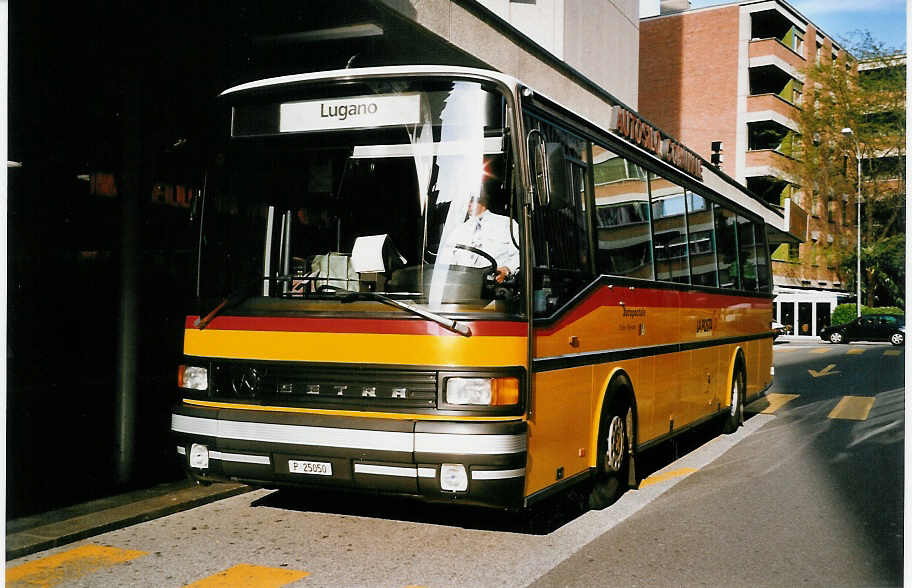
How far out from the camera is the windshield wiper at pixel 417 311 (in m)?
5.57

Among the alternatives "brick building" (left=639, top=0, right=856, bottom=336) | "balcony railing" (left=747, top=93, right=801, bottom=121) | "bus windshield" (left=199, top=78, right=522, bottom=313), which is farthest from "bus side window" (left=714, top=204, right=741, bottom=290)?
"balcony railing" (left=747, top=93, right=801, bottom=121)

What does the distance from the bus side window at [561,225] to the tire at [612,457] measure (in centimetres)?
123

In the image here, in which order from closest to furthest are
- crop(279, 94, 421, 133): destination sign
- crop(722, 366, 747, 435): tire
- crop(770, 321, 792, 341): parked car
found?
crop(279, 94, 421, 133): destination sign
crop(722, 366, 747, 435): tire
crop(770, 321, 792, 341): parked car

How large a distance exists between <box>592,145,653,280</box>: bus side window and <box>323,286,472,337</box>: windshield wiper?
202 centimetres

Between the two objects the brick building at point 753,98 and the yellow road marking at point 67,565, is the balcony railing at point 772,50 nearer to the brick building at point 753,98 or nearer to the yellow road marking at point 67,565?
the brick building at point 753,98

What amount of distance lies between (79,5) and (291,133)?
373 cm

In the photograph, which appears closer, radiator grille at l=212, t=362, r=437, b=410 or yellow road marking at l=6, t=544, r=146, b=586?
yellow road marking at l=6, t=544, r=146, b=586

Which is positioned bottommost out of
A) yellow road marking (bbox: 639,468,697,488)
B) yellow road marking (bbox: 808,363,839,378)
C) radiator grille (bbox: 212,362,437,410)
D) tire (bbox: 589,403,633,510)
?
yellow road marking (bbox: 808,363,839,378)

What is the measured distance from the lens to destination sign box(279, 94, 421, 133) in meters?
5.89

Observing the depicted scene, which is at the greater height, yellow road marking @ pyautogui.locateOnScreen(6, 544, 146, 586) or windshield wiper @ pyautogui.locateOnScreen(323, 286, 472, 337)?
windshield wiper @ pyautogui.locateOnScreen(323, 286, 472, 337)

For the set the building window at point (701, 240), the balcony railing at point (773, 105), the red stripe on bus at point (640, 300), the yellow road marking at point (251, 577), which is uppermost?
the balcony railing at point (773, 105)

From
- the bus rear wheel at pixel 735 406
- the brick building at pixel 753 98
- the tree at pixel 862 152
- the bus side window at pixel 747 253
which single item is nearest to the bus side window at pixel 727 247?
the bus side window at pixel 747 253

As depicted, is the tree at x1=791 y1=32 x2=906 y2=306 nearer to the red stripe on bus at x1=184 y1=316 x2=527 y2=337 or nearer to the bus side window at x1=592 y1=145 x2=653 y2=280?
the bus side window at x1=592 y1=145 x2=653 y2=280

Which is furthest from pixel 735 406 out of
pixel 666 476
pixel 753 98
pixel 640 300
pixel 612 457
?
pixel 753 98
